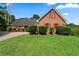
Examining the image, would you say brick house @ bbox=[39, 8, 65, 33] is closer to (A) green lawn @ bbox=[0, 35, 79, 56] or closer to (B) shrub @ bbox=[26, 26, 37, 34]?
(B) shrub @ bbox=[26, 26, 37, 34]

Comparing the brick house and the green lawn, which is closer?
the green lawn

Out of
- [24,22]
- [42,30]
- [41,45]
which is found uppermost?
[24,22]

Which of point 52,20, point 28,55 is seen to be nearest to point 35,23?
point 52,20

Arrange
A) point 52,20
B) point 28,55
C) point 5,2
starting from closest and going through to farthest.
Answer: point 5,2
point 28,55
point 52,20

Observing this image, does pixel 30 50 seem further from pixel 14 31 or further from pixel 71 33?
pixel 71 33

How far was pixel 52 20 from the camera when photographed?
741 cm

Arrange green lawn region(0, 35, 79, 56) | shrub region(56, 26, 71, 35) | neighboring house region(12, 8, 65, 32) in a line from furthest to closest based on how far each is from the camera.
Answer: neighboring house region(12, 8, 65, 32)
shrub region(56, 26, 71, 35)
green lawn region(0, 35, 79, 56)

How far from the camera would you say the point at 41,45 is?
25.3 ft

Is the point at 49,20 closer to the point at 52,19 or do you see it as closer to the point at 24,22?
the point at 52,19

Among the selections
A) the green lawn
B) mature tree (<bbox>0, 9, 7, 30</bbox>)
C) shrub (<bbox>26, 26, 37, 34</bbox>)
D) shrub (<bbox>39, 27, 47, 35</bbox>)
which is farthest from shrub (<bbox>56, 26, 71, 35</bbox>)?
mature tree (<bbox>0, 9, 7, 30</bbox>)

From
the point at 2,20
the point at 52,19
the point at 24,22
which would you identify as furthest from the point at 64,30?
the point at 2,20

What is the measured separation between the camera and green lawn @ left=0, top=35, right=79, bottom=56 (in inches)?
281

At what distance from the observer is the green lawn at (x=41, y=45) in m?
7.15

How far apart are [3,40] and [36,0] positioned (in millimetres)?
2017
